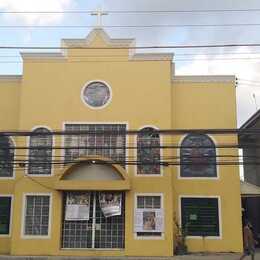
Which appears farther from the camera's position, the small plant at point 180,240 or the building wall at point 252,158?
the building wall at point 252,158

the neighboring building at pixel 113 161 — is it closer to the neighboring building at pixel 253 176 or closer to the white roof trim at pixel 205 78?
the white roof trim at pixel 205 78

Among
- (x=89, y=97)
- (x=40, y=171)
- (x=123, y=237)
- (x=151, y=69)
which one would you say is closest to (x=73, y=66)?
(x=89, y=97)

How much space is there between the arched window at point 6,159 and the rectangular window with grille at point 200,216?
9252mm

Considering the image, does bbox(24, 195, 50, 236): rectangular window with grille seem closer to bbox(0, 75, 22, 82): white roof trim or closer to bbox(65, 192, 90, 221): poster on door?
bbox(65, 192, 90, 221): poster on door

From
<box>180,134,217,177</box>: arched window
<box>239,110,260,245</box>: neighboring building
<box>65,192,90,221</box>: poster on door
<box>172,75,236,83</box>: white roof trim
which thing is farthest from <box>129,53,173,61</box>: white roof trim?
<box>65,192,90,221</box>: poster on door

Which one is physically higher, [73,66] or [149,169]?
[73,66]

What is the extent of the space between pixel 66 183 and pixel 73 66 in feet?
20.7

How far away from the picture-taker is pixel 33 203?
26.4m

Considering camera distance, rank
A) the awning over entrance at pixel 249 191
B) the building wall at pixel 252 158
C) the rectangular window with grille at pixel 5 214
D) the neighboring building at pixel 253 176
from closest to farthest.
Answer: the rectangular window with grille at pixel 5 214 → the awning over entrance at pixel 249 191 → the neighboring building at pixel 253 176 → the building wall at pixel 252 158

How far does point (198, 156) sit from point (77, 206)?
22.4ft

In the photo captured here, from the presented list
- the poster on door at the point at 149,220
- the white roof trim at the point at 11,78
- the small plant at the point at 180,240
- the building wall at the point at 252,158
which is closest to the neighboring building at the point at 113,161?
the poster on door at the point at 149,220

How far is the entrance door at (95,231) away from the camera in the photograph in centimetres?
2588

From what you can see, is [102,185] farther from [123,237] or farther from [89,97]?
[89,97]

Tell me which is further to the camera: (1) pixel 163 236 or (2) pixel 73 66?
(2) pixel 73 66
